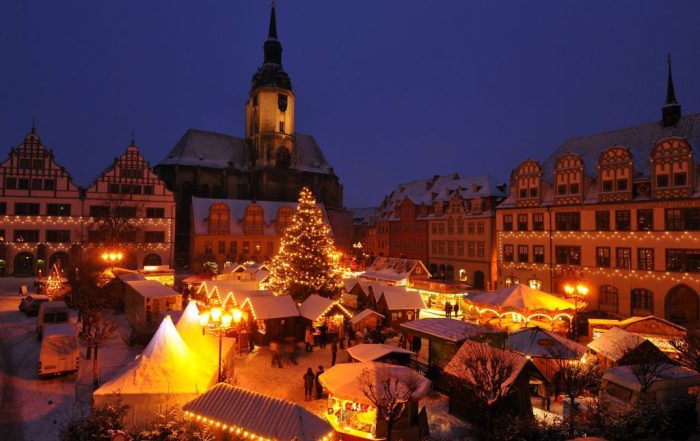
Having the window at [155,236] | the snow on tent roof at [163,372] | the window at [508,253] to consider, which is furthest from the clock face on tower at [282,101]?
the snow on tent roof at [163,372]

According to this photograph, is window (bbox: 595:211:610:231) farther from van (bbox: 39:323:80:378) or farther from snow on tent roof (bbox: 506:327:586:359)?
van (bbox: 39:323:80:378)

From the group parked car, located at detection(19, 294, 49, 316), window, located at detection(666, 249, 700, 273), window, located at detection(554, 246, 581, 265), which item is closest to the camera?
parked car, located at detection(19, 294, 49, 316)

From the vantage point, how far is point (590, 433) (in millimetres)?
11383

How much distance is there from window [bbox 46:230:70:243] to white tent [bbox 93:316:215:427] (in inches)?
1598

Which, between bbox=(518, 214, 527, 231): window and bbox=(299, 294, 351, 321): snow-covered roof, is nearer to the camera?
bbox=(299, 294, 351, 321): snow-covered roof

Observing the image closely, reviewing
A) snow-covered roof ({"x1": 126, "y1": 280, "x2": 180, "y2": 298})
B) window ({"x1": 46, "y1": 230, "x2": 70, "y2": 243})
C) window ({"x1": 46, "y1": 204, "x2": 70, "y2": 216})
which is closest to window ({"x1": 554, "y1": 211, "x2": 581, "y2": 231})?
snow-covered roof ({"x1": 126, "y1": 280, "x2": 180, "y2": 298})

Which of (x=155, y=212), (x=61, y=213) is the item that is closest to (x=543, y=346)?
(x=155, y=212)

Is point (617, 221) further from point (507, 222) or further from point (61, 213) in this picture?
point (61, 213)

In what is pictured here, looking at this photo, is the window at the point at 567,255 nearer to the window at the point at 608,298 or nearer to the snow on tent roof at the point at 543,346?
the window at the point at 608,298

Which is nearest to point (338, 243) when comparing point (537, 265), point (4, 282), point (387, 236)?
point (387, 236)

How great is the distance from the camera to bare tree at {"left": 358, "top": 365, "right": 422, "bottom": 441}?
34.8 feet

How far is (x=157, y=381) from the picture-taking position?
1198 cm

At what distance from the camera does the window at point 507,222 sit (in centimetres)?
3841

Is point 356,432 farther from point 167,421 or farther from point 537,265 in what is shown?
point 537,265
